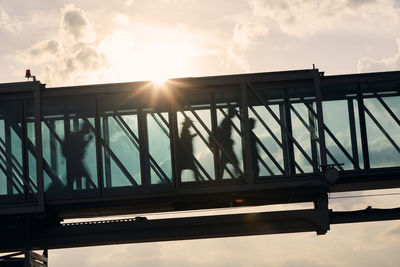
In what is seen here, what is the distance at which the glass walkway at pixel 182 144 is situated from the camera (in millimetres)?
36062

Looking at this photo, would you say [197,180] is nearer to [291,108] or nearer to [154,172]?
[154,172]

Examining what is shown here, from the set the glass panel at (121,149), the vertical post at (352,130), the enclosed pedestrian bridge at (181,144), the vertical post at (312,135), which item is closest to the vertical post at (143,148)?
the enclosed pedestrian bridge at (181,144)

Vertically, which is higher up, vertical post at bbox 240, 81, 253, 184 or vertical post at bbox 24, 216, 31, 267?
vertical post at bbox 240, 81, 253, 184

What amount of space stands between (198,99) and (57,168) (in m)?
7.66

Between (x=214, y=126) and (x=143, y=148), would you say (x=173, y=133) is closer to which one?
(x=143, y=148)

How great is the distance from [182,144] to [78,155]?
5.09m

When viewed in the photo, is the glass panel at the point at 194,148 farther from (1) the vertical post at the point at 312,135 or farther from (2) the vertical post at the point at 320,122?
(2) the vertical post at the point at 320,122

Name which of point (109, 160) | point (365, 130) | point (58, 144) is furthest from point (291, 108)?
point (58, 144)

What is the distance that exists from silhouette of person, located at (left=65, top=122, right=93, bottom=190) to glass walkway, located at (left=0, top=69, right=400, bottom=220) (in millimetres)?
48

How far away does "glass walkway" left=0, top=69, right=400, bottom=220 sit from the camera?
36.1 m

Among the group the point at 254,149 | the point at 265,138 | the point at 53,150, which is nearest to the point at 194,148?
the point at 254,149

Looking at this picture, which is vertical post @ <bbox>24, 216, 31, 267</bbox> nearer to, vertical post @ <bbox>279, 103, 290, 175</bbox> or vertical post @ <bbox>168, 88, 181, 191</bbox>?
vertical post @ <bbox>168, 88, 181, 191</bbox>

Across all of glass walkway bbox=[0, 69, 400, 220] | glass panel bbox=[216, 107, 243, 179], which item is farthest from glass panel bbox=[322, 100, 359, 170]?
glass panel bbox=[216, 107, 243, 179]

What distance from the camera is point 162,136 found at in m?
36.8
